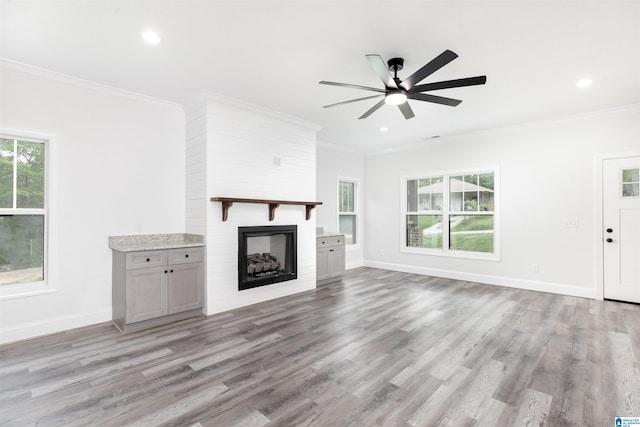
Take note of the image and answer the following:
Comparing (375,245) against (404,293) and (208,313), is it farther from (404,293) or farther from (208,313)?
(208,313)

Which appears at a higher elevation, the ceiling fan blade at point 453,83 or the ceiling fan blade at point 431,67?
the ceiling fan blade at point 431,67

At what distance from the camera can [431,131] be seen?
18.9 feet

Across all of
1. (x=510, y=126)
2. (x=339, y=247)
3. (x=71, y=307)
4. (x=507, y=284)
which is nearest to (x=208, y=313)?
(x=71, y=307)

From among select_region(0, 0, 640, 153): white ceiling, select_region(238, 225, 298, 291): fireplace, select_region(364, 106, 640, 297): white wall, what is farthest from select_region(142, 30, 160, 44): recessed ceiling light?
select_region(364, 106, 640, 297): white wall

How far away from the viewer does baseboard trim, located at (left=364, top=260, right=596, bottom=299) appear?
484cm

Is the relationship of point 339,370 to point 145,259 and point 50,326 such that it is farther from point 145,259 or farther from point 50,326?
point 50,326

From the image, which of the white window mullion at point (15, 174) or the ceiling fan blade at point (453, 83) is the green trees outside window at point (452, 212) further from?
the white window mullion at point (15, 174)

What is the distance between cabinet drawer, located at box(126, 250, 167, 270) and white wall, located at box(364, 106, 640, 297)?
5.07 m

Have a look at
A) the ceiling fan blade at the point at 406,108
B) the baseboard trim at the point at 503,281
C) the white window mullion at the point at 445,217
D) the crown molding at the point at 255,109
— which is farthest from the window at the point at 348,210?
the ceiling fan blade at the point at 406,108

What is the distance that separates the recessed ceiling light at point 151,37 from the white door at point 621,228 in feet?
19.9

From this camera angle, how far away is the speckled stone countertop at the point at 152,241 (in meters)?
3.63

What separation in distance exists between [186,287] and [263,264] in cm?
115

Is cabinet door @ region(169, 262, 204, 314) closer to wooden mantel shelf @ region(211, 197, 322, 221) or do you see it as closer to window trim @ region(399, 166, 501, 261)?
wooden mantel shelf @ region(211, 197, 322, 221)

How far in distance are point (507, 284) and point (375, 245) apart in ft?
9.29
